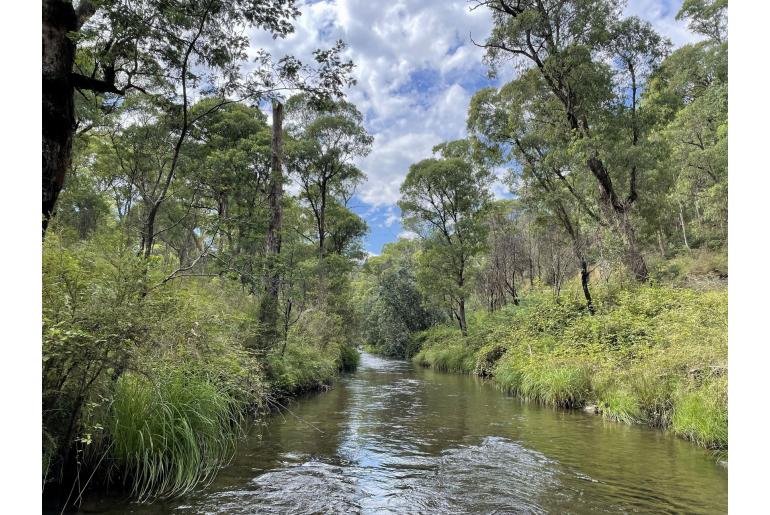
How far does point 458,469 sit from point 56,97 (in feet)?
23.6

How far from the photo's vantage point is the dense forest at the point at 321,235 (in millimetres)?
4551

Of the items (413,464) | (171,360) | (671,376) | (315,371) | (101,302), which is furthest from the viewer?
(315,371)

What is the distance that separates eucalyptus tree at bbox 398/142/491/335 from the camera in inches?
990

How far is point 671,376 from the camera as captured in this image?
7895 millimetres

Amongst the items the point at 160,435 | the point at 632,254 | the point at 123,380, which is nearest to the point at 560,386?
the point at 632,254

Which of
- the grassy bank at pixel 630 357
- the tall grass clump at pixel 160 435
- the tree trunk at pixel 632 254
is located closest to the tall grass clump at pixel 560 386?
the grassy bank at pixel 630 357

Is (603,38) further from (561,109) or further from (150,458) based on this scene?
(150,458)

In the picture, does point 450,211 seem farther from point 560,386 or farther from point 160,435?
point 160,435

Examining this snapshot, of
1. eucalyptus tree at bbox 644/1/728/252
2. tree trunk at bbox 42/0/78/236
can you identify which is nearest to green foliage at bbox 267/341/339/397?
tree trunk at bbox 42/0/78/236

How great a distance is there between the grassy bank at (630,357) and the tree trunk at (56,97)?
958cm

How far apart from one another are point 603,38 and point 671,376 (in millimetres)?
12573

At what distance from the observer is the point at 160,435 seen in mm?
4637

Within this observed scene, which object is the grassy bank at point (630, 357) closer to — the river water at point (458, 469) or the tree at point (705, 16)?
the river water at point (458, 469)

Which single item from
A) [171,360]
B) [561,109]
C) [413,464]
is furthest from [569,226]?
[171,360]
